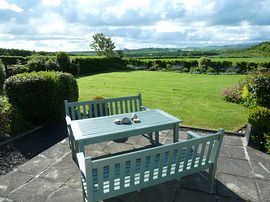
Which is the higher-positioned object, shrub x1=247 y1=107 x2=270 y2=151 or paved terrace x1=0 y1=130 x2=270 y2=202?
shrub x1=247 y1=107 x2=270 y2=151

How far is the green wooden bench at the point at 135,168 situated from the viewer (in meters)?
2.55

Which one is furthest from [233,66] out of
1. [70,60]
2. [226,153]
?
[226,153]

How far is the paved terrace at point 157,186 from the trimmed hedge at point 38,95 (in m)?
2.01

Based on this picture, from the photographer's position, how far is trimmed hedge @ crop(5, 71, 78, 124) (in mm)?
6441

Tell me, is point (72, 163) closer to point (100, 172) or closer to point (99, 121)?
point (99, 121)

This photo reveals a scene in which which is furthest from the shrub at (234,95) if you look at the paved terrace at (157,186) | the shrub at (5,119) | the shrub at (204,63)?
the shrub at (204,63)

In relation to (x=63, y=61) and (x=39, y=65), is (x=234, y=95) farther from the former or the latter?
(x=63, y=61)

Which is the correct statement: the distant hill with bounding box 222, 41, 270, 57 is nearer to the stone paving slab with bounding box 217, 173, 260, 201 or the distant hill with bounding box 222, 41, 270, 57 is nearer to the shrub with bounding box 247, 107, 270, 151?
the shrub with bounding box 247, 107, 270, 151

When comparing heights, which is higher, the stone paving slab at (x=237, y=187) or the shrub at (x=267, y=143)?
the shrub at (x=267, y=143)

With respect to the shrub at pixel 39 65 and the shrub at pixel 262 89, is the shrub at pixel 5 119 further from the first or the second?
the shrub at pixel 39 65

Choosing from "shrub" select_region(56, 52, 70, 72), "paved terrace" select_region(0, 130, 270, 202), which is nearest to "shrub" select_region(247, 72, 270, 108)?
"paved terrace" select_region(0, 130, 270, 202)

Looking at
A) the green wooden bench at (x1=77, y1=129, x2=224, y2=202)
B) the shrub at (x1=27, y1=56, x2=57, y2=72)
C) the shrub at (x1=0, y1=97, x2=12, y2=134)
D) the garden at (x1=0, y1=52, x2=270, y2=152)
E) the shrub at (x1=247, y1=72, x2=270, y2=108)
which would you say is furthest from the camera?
Answer: the shrub at (x1=27, y1=56, x2=57, y2=72)

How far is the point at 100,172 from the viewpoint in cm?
255

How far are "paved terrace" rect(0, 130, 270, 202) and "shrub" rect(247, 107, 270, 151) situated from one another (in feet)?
1.32
